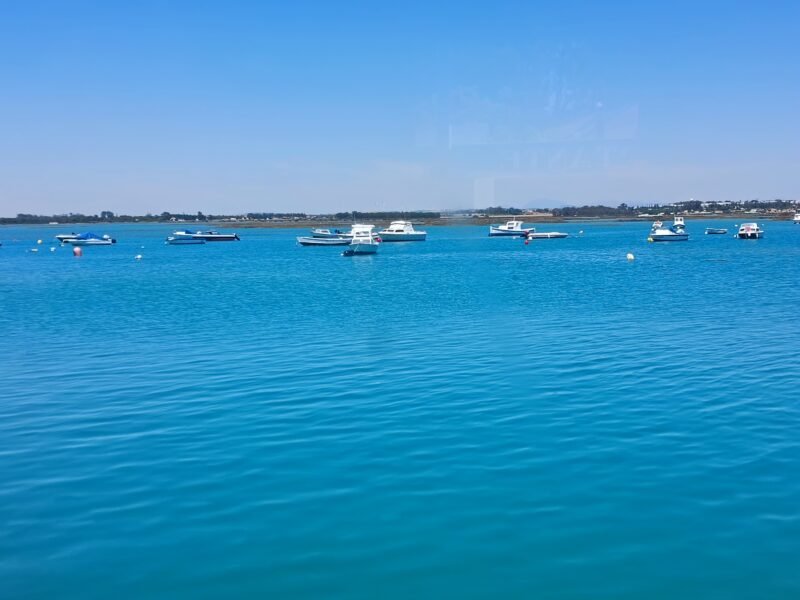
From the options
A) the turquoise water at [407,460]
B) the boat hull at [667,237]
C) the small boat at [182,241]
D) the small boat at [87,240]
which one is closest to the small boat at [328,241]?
the small boat at [182,241]

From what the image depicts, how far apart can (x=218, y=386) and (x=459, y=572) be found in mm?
10924

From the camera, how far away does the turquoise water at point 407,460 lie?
8.83 m

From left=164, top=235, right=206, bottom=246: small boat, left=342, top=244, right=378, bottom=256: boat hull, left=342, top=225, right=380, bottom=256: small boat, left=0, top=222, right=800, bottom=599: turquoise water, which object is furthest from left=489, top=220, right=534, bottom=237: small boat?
left=0, top=222, right=800, bottom=599: turquoise water

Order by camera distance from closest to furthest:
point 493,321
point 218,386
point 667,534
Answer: point 667,534, point 218,386, point 493,321

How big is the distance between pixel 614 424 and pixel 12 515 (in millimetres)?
10314

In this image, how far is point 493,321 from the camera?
93.9 feet

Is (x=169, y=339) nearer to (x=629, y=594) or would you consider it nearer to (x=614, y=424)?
(x=614, y=424)

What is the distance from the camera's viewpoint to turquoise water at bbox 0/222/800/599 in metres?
8.83

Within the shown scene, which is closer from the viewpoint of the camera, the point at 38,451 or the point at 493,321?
the point at 38,451

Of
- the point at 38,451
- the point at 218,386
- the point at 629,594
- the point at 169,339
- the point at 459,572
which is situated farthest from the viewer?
the point at 169,339

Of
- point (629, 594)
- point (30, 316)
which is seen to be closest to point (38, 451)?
point (629, 594)

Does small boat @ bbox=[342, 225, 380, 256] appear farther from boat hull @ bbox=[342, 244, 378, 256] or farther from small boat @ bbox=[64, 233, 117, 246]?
small boat @ bbox=[64, 233, 117, 246]

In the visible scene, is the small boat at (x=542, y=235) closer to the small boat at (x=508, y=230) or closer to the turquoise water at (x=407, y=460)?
the small boat at (x=508, y=230)

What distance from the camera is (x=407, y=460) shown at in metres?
12.5
